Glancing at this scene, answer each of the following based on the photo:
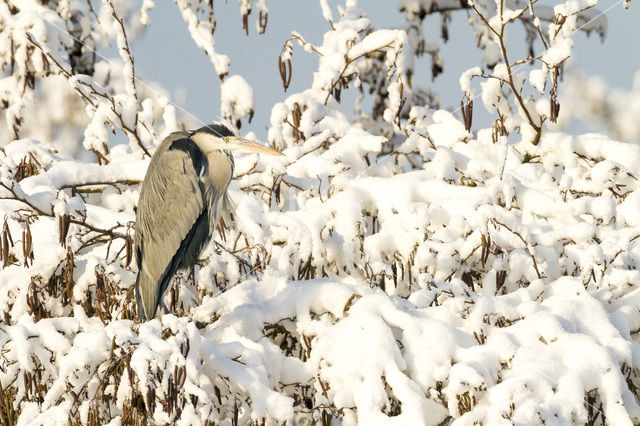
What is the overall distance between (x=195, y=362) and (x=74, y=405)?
47 centimetres

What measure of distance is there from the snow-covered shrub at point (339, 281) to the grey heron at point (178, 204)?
13 cm

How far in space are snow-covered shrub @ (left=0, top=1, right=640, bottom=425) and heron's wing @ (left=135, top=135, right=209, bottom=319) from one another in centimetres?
16

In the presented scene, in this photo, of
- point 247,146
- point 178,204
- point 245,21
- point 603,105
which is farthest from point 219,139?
point 603,105

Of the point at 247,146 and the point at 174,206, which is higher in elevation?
the point at 247,146

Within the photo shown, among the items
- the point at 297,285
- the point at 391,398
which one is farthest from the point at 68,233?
the point at 391,398

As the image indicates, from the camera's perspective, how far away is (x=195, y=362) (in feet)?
9.88

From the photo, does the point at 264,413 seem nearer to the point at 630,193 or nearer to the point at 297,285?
the point at 297,285

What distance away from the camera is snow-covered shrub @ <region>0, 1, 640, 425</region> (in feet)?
10.0

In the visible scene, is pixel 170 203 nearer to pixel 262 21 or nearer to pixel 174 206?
pixel 174 206

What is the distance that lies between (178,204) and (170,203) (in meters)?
0.04

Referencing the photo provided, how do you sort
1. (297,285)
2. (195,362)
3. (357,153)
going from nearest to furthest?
(195,362), (297,285), (357,153)

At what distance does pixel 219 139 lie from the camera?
4773mm

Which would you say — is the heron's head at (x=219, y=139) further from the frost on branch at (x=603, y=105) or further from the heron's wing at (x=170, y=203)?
the frost on branch at (x=603, y=105)

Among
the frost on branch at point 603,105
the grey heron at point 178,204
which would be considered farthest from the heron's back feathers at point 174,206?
the frost on branch at point 603,105
